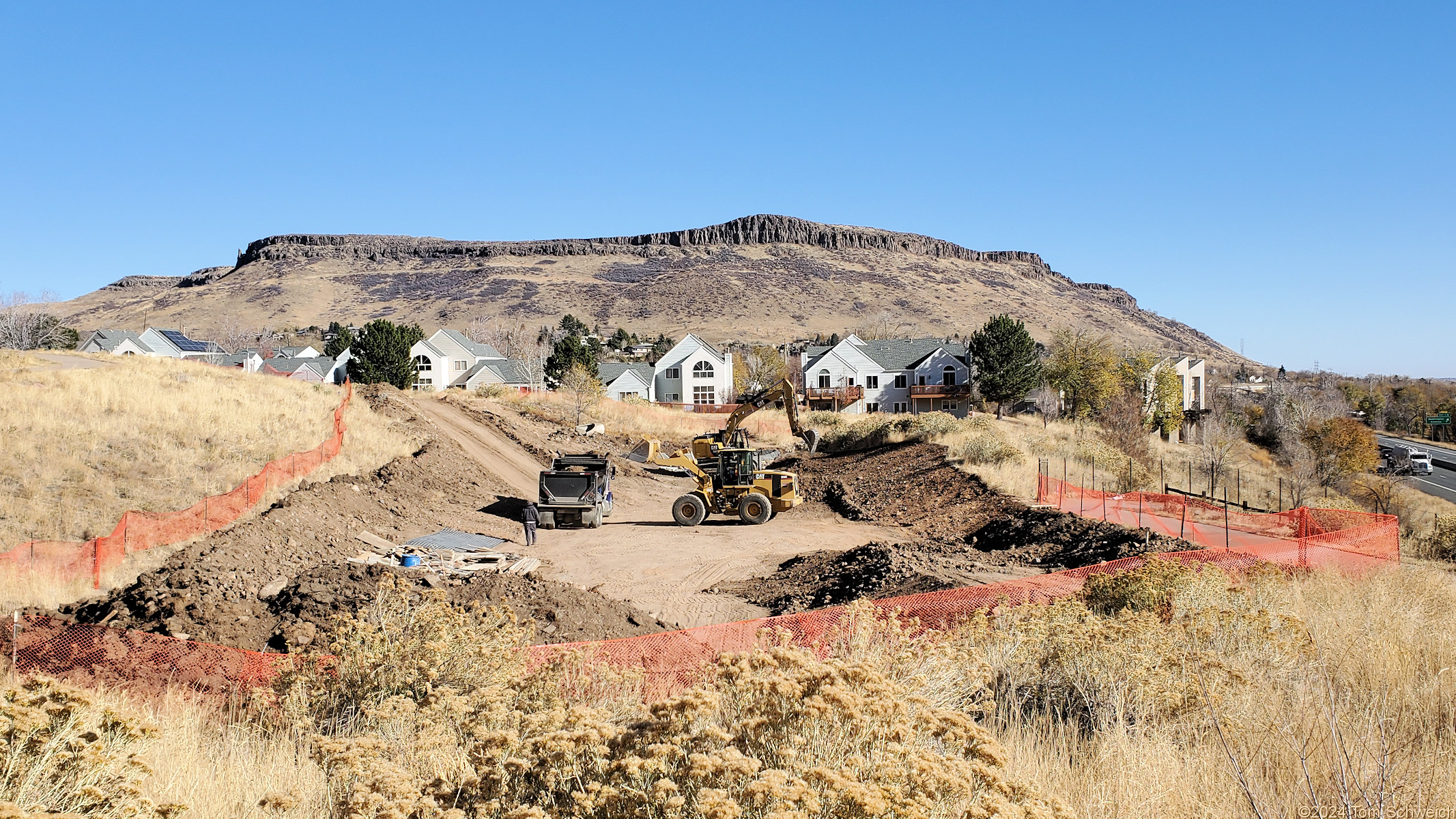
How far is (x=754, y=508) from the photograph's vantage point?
27812mm

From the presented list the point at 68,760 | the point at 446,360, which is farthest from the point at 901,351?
the point at 68,760

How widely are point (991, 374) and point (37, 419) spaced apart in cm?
5382

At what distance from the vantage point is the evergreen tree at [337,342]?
8981 centimetres

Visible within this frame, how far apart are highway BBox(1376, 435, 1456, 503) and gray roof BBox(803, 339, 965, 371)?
31.0m

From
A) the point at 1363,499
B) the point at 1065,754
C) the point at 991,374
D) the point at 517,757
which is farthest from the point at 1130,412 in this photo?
the point at 517,757

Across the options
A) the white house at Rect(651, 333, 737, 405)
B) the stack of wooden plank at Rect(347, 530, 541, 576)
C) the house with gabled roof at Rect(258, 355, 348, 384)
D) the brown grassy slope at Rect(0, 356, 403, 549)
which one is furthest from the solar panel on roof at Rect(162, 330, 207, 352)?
the stack of wooden plank at Rect(347, 530, 541, 576)

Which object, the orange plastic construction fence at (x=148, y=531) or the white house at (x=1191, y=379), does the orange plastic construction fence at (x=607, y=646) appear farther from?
the white house at (x=1191, y=379)

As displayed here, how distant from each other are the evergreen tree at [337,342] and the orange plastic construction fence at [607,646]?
70.5 metres

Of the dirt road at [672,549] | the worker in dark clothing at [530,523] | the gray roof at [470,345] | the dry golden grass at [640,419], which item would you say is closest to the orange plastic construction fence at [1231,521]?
the dirt road at [672,549]

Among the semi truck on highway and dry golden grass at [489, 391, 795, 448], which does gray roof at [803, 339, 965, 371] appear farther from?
the semi truck on highway

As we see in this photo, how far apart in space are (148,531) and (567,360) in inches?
1944

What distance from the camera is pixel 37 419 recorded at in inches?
964

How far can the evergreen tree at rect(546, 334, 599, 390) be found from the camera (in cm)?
6625

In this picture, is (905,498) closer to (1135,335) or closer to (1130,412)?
(1130,412)
